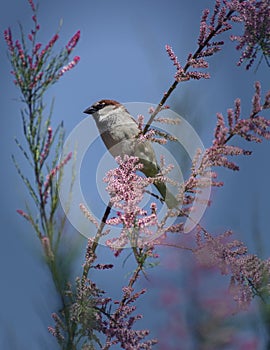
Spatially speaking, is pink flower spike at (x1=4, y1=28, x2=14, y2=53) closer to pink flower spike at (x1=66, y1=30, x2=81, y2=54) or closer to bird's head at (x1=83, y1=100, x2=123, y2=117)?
pink flower spike at (x1=66, y1=30, x2=81, y2=54)

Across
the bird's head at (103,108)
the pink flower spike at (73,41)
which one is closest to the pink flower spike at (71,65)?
the pink flower spike at (73,41)

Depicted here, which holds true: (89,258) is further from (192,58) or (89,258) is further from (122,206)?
(192,58)

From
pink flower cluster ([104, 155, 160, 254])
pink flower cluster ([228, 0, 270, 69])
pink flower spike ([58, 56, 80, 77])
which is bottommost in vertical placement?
pink flower cluster ([104, 155, 160, 254])

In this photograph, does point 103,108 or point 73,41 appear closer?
point 73,41

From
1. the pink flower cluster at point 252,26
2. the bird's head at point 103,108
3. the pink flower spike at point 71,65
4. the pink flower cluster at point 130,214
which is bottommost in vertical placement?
the pink flower cluster at point 130,214

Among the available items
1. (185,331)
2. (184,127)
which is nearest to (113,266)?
(184,127)

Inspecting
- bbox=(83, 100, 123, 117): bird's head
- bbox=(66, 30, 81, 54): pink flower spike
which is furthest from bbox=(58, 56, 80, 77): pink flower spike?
bbox=(83, 100, 123, 117): bird's head

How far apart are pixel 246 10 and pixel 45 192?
68cm

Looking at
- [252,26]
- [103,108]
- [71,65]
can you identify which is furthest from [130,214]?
[103,108]

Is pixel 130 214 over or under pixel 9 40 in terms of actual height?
under

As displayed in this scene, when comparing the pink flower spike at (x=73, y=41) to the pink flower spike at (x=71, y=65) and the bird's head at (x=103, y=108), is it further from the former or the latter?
the bird's head at (x=103, y=108)

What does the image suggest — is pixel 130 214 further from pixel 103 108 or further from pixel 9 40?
pixel 103 108

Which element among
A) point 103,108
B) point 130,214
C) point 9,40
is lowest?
point 130,214

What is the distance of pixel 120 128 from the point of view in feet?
10.5
